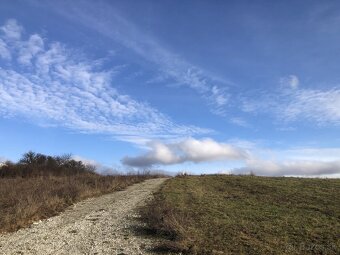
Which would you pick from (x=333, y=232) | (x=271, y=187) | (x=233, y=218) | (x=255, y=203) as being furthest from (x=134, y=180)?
(x=333, y=232)

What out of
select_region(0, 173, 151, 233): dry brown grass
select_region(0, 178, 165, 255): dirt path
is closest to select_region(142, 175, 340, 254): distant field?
select_region(0, 178, 165, 255): dirt path

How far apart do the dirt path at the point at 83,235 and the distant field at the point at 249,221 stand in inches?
35.2

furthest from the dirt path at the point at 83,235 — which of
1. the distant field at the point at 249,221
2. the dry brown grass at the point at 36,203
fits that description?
the distant field at the point at 249,221

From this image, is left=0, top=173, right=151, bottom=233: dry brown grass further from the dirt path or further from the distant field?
the distant field

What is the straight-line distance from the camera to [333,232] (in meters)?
11.8

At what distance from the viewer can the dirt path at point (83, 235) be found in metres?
11.2

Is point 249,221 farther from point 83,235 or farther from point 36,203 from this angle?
point 36,203

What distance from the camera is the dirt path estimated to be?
442 inches

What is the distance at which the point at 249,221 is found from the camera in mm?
13453

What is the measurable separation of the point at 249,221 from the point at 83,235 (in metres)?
5.16

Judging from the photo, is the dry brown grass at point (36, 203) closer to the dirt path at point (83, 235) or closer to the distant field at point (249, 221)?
the dirt path at point (83, 235)

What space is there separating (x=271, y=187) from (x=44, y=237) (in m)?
14.0

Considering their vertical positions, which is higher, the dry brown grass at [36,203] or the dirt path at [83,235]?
the dry brown grass at [36,203]

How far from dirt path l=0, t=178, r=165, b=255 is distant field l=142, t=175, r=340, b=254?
89 centimetres
